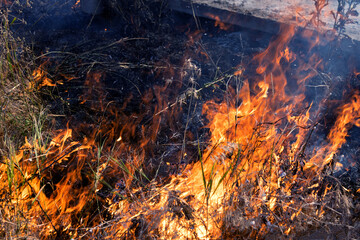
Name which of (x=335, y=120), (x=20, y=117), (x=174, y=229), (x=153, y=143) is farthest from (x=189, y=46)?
(x=174, y=229)

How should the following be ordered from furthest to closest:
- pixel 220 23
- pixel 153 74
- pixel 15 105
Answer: pixel 220 23
pixel 153 74
pixel 15 105

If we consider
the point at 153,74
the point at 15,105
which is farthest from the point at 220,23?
the point at 15,105

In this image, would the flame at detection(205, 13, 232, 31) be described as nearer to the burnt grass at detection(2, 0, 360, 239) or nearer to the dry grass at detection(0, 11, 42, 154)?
the burnt grass at detection(2, 0, 360, 239)

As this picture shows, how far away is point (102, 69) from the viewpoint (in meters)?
3.60

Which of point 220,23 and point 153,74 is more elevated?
point 220,23

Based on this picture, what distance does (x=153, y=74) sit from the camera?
11.8ft

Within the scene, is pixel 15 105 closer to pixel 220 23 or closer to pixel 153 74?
pixel 153 74

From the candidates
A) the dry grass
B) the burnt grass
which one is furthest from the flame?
the dry grass

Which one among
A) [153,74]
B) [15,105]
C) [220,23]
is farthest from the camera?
[220,23]

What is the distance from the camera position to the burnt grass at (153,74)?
2869 mm

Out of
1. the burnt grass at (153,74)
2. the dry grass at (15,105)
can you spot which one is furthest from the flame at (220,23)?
the dry grass at (15,105)

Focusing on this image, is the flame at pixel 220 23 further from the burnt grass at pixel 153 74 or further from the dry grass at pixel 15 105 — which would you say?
the dry grass at pixel 15 105

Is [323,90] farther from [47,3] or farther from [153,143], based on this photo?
[47,3]

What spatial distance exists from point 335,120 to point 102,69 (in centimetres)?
243
